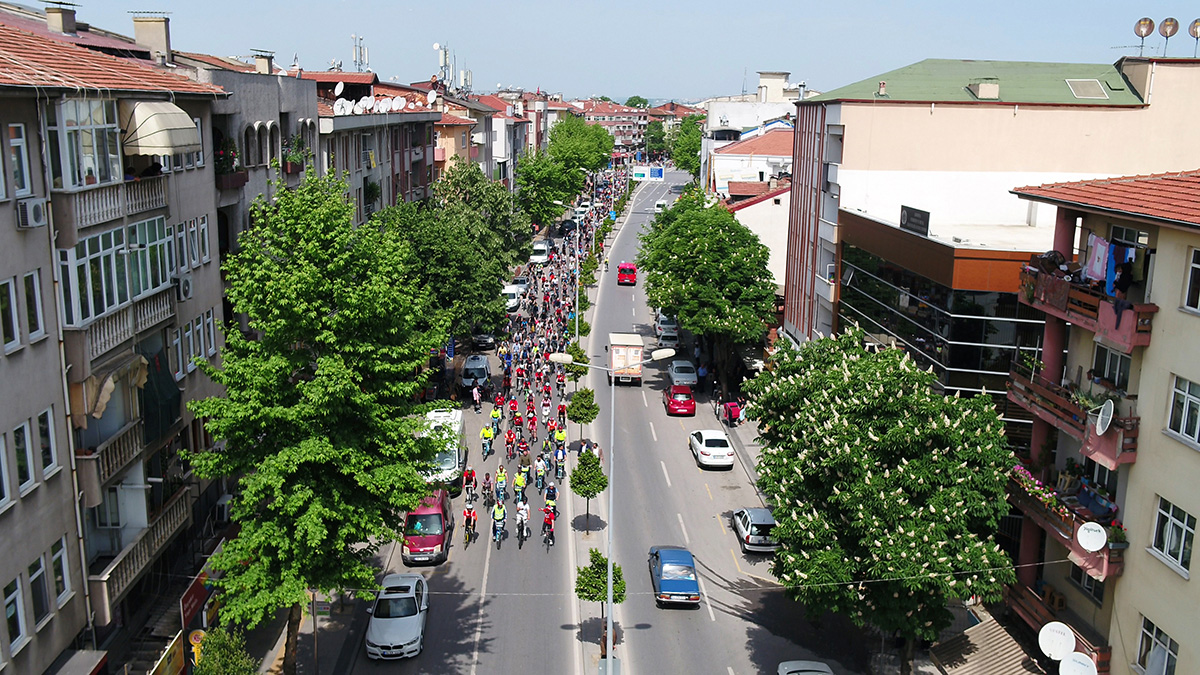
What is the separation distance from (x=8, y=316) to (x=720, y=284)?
3530cm

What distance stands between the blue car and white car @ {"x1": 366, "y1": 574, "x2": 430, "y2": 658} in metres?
6.69

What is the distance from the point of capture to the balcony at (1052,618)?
21.9m

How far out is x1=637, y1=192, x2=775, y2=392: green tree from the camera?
48.2 meters

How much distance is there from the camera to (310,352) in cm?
2253

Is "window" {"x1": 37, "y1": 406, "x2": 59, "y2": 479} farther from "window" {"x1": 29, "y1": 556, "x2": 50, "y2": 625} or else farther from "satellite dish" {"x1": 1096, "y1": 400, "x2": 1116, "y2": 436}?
"satellite dish" {"x1": 1096, "y1": 400, "x2": 1116, "y2": 436}

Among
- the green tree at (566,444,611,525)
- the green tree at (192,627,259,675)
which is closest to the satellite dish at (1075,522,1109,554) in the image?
the green tree at (566,444,611,525)

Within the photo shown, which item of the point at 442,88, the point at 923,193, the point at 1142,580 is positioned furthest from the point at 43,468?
the point at 442,88

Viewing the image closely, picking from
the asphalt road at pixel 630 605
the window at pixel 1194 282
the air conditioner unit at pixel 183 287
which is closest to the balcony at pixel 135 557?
the air conditioner unit at pixel 183 287

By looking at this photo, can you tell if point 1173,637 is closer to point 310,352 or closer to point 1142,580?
point 1142,580

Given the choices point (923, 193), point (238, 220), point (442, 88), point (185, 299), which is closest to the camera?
point (185, 299)

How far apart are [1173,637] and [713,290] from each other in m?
30.9

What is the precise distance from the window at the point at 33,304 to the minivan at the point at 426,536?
45.1 ft

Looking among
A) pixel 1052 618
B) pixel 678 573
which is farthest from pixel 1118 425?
pixel 678 573

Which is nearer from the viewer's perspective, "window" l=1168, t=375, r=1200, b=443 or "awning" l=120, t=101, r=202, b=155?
"window" l=1168, t=375, r=1200, b=443
